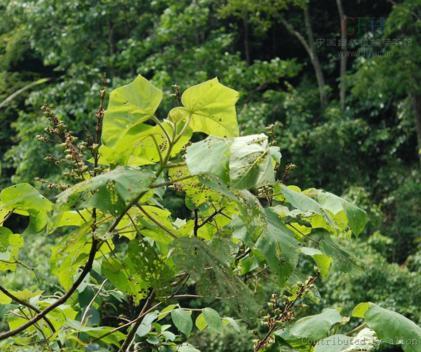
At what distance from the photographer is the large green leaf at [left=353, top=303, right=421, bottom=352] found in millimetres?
893

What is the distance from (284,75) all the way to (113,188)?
957cm

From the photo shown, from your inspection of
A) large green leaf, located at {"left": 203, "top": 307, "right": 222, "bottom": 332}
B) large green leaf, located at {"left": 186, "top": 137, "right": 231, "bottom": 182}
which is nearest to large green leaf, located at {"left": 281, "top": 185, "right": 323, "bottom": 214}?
large green leaf, located at {"left": 186, "top": 137, "right": 231, "bottom": 182}

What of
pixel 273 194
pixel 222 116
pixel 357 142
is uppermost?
pixel 222 116

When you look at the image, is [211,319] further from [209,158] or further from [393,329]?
[209,158]

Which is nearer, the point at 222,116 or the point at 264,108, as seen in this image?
the point at 222,116

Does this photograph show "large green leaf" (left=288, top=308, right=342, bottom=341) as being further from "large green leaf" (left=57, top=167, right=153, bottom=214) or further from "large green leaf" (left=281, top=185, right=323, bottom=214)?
"large green leaf" (left=57, top=167, right=153, bottom=214)

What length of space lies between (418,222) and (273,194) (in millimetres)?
7514

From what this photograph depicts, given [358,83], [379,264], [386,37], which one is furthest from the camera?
[386,37]

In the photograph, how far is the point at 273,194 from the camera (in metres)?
0.97

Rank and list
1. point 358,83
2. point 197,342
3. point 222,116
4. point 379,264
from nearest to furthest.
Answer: point 222,116
point 197,342
point 379,264
point 358,83

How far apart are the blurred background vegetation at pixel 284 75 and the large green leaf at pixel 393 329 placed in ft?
22.4

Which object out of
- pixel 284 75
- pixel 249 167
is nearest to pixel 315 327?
pixel 249 167

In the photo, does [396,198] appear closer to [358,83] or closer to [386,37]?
[358,83]

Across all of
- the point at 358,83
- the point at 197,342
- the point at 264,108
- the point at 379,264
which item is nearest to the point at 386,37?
the point at 358,83
